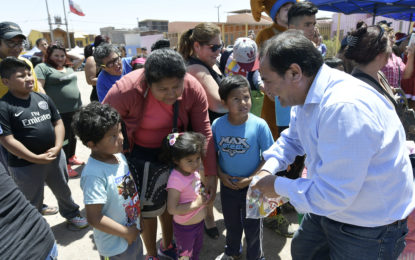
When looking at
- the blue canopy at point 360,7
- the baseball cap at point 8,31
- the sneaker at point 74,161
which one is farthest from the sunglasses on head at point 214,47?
the blue canopy at point 360,7

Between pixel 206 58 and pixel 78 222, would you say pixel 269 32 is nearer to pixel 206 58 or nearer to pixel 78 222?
pixel 206 58

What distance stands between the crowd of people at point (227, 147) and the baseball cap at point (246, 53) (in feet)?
0.04

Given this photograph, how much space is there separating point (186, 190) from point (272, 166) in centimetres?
73

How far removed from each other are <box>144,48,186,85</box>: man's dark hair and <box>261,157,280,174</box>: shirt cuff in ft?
2.52

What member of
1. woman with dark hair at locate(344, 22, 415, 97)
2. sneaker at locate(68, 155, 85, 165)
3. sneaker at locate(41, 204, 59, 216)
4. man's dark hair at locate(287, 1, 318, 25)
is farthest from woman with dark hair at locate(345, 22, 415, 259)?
sneaker at locate(68, 155, 85, 165)

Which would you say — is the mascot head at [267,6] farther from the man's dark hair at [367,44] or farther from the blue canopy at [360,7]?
the blue canopy at [360,7]

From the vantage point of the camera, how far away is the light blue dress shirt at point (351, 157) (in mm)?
1016

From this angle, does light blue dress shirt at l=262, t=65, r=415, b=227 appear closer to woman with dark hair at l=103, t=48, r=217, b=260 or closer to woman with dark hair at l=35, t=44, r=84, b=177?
woman with dark hair at l=103, t=48, r=217, b=260

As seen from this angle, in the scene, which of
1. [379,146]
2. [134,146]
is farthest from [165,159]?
[379,146]

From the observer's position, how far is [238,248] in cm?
235

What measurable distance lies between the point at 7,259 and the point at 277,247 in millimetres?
2158

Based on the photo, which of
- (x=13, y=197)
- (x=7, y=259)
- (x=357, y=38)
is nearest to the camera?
(x=7, y=259)

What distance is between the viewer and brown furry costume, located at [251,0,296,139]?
3.13 meters

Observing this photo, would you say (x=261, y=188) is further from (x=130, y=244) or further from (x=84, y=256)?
(x=84, y=256)
